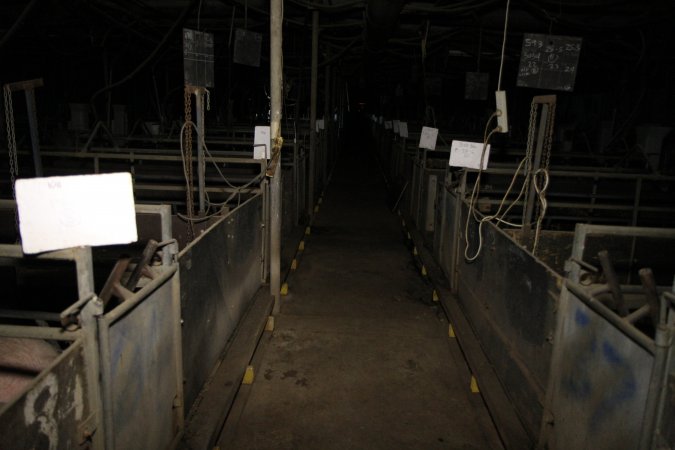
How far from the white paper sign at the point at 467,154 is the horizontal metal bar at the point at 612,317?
2.81 meters

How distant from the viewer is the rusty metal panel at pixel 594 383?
6.82ft

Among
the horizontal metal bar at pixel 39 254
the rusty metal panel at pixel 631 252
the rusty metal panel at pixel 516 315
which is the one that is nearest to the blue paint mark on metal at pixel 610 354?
the rusty metal panel at pixel 516 315

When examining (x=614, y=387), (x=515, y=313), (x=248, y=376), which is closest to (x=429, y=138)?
(x=515, y=313)

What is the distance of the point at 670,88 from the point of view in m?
10.6

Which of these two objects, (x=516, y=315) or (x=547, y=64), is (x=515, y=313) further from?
(x=547, y=64)

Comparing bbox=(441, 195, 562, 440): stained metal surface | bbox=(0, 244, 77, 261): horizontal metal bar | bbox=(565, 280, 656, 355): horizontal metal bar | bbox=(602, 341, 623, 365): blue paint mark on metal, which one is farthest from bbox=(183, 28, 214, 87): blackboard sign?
bbox=(602, 341, 623, 365): blue paint mark on metal

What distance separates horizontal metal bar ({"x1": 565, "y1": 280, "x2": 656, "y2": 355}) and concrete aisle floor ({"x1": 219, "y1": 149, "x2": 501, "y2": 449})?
62.7 inches

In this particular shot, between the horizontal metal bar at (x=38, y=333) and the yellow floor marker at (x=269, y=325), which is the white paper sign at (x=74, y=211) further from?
the yellow floor marker at (x=269, y=325)

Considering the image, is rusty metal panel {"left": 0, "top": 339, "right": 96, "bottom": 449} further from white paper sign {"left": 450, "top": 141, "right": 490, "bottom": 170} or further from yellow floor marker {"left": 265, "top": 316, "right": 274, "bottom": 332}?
white paper sign {"left": 450, "top": 141, "right": 490, "bottom": 170}

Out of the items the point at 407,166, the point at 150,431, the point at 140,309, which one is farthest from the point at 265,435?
the point at 407,166

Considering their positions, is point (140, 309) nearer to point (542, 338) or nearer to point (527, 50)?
point (542, 338)

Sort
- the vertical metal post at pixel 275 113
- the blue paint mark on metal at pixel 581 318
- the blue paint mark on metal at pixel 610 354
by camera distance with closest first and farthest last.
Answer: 1. the blue paint mark on metal at pixel 610 354
2. the blue paint mark on metal at pixel 581 318
3. the vertical metal post at pixel 275 113

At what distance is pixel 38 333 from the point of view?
6.09 feet

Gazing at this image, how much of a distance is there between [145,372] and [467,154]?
13.6 feet
